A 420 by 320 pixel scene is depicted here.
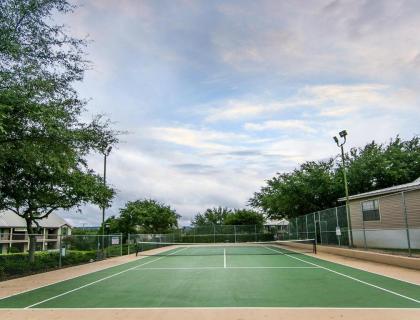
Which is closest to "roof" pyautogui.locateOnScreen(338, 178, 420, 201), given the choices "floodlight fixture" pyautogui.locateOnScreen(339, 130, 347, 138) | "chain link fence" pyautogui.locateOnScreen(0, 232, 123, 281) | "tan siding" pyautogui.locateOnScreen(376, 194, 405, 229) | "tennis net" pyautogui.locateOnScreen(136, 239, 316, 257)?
"tan siding" pyautogui.locateOnScreen(376, 194, 405, 229)

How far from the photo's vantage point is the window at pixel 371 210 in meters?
27.0

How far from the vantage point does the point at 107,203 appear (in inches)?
1176

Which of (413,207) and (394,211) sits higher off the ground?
(413,207)

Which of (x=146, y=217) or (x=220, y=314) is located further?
(x=146, y=217)

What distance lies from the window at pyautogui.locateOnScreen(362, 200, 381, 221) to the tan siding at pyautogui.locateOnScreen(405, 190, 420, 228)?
3147 mm

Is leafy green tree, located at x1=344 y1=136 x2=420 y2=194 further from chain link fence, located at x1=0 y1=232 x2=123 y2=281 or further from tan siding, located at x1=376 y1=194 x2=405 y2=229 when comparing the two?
chain link fence, located at x1=0 y1=232 x2=123 y2=281

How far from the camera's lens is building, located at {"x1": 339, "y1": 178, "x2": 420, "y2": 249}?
2188 centimetres

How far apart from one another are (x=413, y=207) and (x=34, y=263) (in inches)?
789

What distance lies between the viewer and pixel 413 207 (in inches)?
913

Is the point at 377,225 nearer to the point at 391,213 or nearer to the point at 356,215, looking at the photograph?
the point at 391,213

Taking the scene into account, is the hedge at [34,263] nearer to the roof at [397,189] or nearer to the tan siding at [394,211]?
the tan siding at [394,211]

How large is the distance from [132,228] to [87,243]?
2539cm

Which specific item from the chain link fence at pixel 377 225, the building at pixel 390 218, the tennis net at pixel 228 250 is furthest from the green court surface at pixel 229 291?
the tennis net at pixel 228 250

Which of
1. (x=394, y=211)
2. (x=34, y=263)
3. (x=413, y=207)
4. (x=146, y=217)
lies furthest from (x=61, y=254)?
(x=146, y=217)
